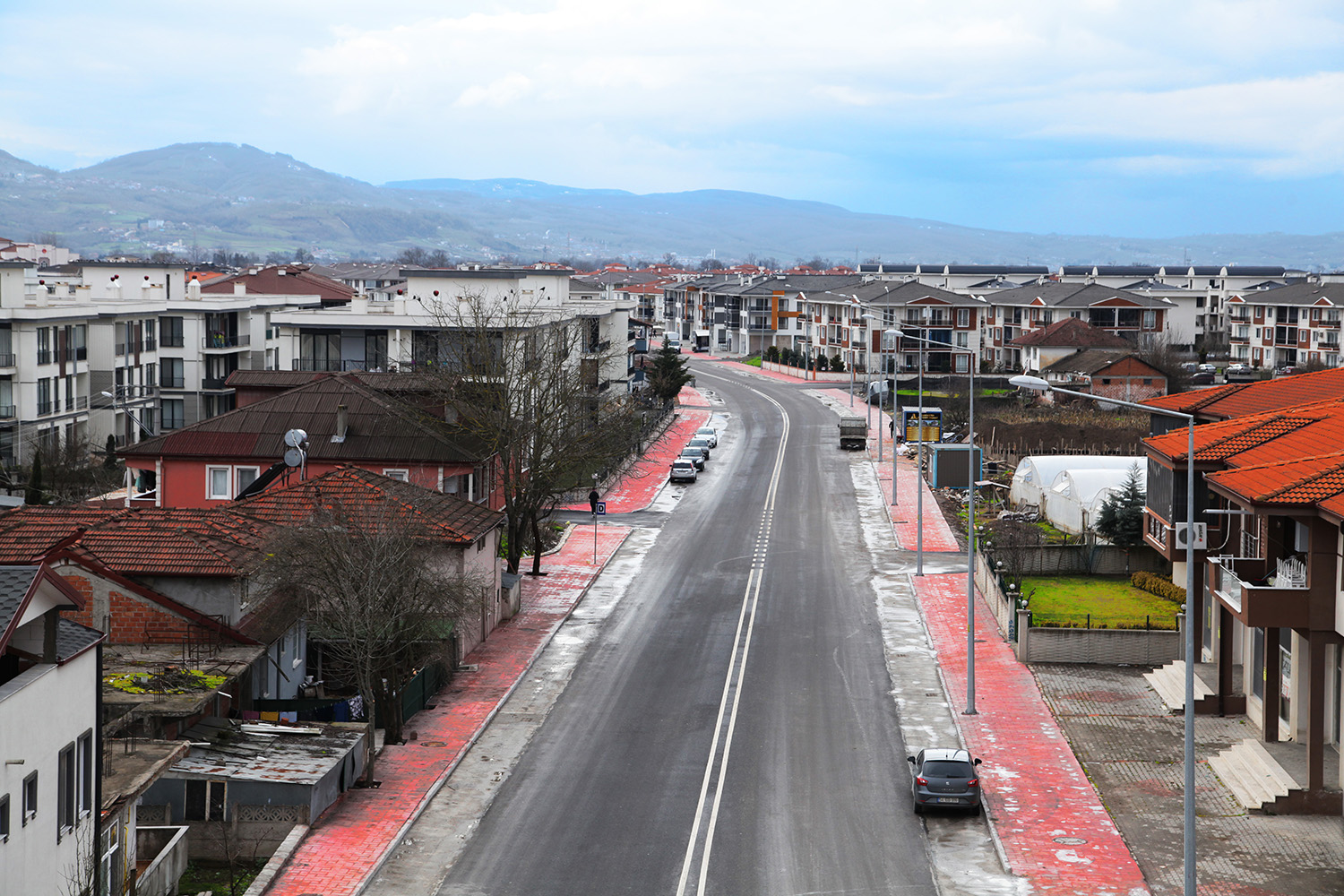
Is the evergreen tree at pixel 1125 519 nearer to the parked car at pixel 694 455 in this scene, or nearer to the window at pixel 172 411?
the parked car at pixel 694 455

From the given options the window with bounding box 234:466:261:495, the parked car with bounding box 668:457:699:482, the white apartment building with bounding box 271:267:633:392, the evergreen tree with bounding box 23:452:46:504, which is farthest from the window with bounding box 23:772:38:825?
the parked car with bounding box 668:457:699:482

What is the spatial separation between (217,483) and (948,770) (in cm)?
3084

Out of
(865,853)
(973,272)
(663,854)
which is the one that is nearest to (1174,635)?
(865,853)

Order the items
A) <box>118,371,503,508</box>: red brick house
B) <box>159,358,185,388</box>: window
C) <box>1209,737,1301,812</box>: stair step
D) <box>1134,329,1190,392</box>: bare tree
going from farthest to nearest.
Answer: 1. <box>1134,329,1190,392</box>: bare tree
2. <box>159,358,185,388</box>: window
3. <box>118,371,503,508</box>: red brick house
4. <box>1209,737,1301,812</box>: stair step

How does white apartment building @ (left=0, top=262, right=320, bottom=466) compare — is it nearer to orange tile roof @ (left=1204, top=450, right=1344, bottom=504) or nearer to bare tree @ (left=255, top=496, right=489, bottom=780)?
bare tree @ (left=255, top=496, right=489, bottom=780)

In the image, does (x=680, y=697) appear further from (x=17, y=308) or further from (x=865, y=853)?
(x=17, y=308)

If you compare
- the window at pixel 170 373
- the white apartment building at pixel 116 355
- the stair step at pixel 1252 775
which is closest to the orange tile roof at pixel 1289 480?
the stair step at pixel 1252 775

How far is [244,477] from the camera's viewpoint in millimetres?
47688

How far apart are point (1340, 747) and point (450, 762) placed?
17.8 m

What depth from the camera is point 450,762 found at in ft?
94.9

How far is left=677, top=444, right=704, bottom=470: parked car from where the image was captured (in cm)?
7512

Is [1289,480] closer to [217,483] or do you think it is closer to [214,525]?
[214,525]

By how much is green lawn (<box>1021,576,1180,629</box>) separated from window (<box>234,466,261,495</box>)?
26.7 meters

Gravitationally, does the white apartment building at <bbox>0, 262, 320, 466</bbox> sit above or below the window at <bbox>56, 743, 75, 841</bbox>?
above
